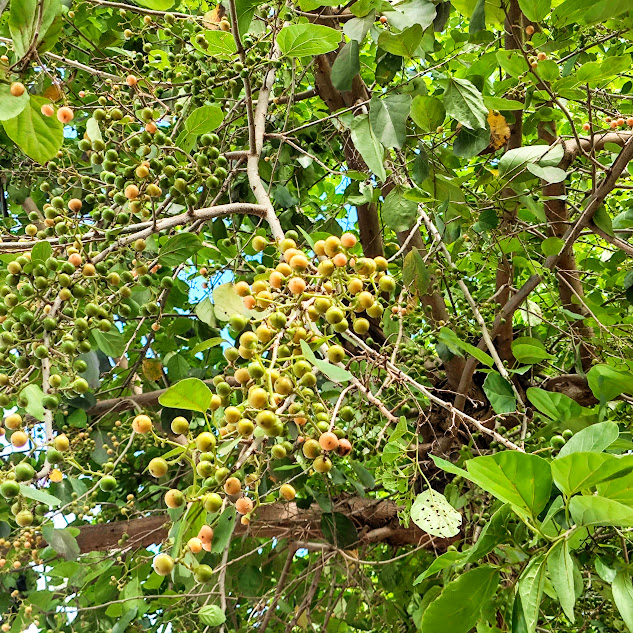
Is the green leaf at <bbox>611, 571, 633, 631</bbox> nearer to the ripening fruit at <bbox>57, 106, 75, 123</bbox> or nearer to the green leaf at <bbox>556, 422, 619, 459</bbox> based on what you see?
the green leaf at <bbox>556, 422, 619, 459</bbox>

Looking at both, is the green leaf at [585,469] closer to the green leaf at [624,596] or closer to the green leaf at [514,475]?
the green leaf at [514,475]

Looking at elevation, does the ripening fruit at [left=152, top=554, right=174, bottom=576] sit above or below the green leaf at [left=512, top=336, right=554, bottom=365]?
above

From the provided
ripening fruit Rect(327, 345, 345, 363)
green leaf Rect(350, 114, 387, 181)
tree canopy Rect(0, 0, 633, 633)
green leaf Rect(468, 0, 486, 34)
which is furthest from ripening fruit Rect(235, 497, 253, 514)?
green leaf Rect(468, 0, 486, 34)

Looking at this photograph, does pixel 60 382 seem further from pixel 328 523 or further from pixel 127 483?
pixel 127 483

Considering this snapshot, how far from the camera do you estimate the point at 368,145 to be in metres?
1.20

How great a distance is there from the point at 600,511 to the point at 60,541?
1470 mm

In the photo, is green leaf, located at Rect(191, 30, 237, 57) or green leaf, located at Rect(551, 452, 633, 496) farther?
green leaf, located at Rect(191, 30, 237, 57)

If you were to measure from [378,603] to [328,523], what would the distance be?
52 cm

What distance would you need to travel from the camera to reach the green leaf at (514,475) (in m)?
0.64

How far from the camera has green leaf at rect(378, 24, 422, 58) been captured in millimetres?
1256

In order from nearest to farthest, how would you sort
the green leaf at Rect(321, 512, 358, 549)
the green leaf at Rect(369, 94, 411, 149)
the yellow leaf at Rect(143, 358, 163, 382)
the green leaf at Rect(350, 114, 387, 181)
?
the green leaf at Rect(350, 114, 387, 181)
the green leaf at Rect(369, 94, 411, 149)
the green leaf at Rect(321, 512, 358, 549)
the yellow leaf at Rect(143, 358, 163, 382)

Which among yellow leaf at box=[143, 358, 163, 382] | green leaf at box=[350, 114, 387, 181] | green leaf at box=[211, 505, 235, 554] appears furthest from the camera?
yellow leaf at box=[143, 358, 163, 382]

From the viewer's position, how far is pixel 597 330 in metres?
2.07

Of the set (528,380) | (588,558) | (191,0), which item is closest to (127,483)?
(528,380)
